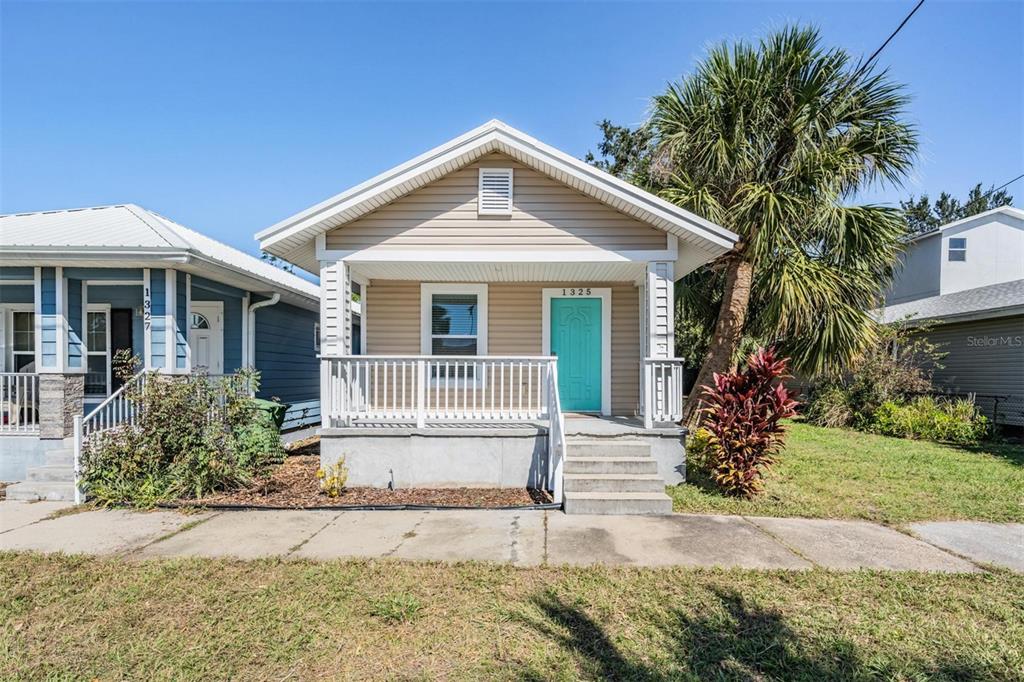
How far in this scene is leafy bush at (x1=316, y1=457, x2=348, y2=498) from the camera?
21.9 ft

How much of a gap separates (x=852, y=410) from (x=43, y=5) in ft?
61.6

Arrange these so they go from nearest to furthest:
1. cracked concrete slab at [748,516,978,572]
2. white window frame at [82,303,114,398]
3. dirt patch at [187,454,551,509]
Answer: 1. cracked concrete slab at [748,516,978,572]
2. dirt patch at [187,454,551,509]
3. white window frame at [82,303,114,398]

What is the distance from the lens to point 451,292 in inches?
375

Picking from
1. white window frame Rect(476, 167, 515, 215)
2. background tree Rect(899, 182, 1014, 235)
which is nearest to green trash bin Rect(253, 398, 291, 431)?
white window frame Rect(476, 167, 515, 215)

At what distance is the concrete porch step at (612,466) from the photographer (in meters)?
6.66

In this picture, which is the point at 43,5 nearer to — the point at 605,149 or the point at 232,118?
the point at 232,118

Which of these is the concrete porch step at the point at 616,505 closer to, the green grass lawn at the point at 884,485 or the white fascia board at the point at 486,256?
the green grass lawn at the point at 884,485

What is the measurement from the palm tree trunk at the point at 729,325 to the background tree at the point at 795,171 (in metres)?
0.03

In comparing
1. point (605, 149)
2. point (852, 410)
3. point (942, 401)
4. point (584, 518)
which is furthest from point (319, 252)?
point (605, 149)

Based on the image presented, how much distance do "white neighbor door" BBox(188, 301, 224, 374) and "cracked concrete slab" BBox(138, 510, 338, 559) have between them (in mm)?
5255

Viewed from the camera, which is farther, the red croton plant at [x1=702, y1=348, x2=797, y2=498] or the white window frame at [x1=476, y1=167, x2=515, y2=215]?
the white window frame at [x1=476, y1=167, x2=515, y2=215]

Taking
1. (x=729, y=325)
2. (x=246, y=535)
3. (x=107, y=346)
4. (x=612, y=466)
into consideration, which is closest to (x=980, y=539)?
(x=612, y=466)

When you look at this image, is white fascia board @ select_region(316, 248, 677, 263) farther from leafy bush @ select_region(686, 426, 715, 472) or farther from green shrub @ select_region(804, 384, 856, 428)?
Result: green shrub @ select_region(804, 384, 856, 428)

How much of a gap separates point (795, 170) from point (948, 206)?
50.0m
